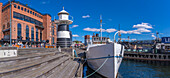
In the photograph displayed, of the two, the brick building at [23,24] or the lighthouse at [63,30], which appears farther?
the brick building at [23,24]

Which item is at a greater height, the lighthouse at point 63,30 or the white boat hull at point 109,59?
the lighthouse at point 63,30

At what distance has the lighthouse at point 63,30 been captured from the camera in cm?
1650

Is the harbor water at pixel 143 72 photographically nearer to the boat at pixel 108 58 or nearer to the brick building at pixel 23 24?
the boat at pixel 108 58

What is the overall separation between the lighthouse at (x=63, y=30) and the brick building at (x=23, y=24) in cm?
1461

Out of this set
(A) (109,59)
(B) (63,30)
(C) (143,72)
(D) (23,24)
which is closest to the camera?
(A) (109,59)

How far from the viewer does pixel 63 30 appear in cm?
1664

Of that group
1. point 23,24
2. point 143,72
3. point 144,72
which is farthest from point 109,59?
point 23,24

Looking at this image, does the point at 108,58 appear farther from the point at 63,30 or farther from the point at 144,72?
the point at 63,30

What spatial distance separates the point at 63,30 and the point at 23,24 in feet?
80.6

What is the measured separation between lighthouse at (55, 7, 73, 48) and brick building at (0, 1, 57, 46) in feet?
47.9

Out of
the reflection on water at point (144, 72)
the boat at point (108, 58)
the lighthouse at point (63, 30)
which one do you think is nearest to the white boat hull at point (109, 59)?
the boat at point (108, 58)

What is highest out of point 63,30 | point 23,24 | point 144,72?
point 23,24

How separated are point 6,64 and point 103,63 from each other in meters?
7.20

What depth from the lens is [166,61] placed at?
24.0 metres
